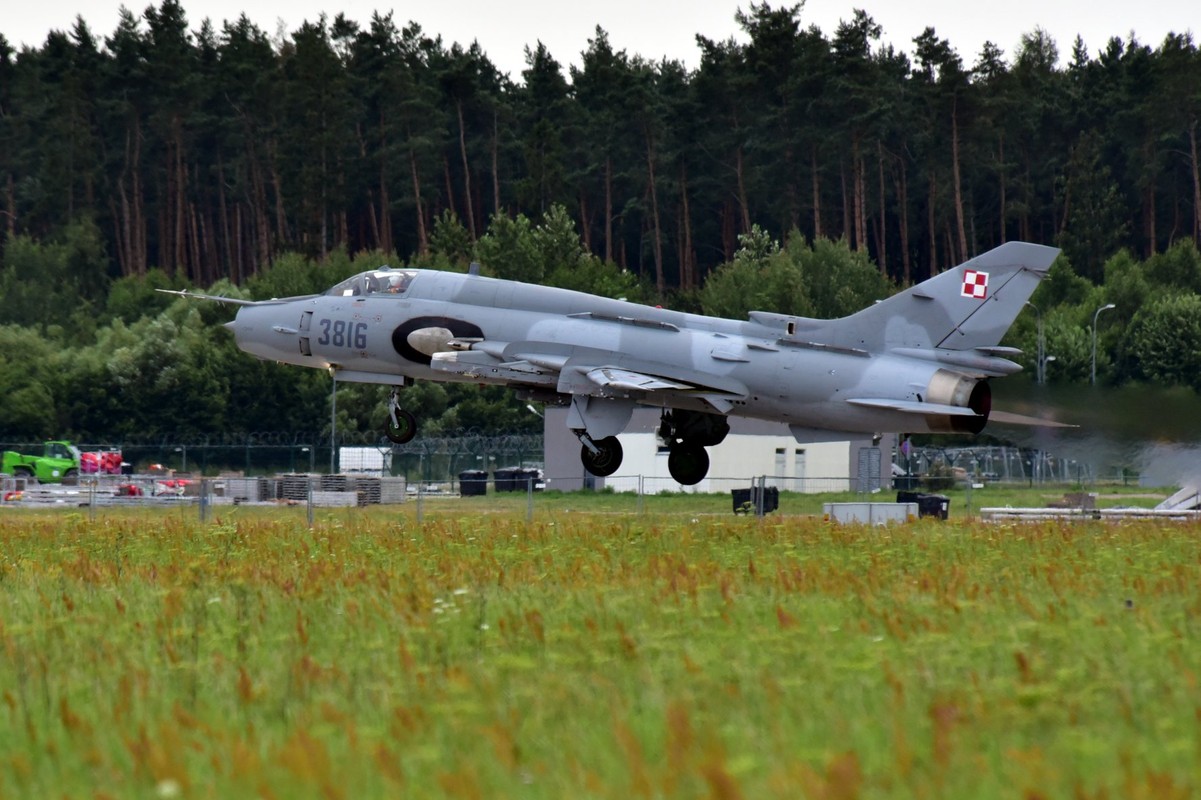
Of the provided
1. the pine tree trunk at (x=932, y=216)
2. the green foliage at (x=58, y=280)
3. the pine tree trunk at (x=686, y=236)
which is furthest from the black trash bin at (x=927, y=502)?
the green foliage at (x=58, y=280)

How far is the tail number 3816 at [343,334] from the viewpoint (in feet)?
82.8

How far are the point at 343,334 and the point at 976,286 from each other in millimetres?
9776

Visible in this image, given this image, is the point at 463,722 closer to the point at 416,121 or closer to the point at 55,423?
the point at 55,423

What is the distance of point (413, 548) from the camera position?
17.7 meters

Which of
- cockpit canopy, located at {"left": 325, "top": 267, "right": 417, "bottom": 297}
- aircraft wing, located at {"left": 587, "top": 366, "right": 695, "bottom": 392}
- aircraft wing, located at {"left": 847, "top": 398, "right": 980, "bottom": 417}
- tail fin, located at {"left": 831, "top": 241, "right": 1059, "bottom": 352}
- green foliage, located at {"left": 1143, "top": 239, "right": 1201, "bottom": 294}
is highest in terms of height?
green foliage, located at {"left": 1143, "top": 239, "right": 1201, "bottom": 294}

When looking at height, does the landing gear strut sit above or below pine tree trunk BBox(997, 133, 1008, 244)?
below

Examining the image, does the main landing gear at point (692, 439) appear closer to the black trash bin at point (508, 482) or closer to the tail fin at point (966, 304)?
the tail fin at point (966, 304)

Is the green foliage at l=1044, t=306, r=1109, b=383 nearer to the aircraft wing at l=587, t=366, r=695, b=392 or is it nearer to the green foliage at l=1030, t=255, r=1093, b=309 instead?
the green foliage at l=1030, t=255, r=1093, b=309

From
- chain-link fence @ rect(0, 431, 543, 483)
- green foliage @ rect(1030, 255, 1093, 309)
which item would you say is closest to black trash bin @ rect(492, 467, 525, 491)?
chain-link fence @ rect(0, 431, 543, 483)

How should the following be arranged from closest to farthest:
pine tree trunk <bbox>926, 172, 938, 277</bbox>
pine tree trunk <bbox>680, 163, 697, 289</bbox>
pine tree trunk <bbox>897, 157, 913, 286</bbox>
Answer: pine tree trunk <bbox>926, 172, 938, 277</bbox> → pine tree trunk <bbox>897, 157, 913, 286</bbox> → pine tree trunk <bbox>680, 163, 697, 289</bbox>

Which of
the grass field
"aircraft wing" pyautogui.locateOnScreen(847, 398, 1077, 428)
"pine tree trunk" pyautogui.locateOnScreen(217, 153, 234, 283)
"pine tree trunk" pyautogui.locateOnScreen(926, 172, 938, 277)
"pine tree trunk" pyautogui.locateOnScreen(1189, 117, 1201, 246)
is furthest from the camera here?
"pine tree trunk" pyautogui.locateOnScreen(217, 153, 234, 283)

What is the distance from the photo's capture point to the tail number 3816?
25250 millimetres

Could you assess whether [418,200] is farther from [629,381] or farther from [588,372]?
[629,381]

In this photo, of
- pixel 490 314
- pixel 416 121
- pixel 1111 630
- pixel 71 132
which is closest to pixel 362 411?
pixel 416 121
